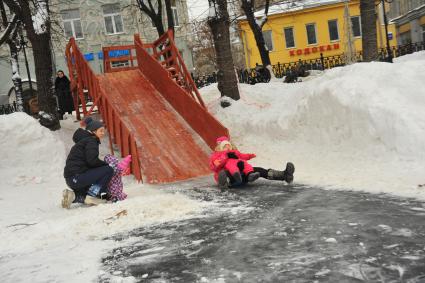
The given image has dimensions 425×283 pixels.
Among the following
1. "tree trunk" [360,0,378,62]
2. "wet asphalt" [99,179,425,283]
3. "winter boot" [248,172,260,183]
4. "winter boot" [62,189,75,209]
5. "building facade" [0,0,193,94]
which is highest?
"building facade" [0,0,193,94]

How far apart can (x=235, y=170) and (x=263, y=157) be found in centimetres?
248

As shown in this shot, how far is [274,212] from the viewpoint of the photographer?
5062 millimetres

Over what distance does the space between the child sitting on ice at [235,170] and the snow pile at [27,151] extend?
4.00m

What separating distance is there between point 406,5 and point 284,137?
3659 centimetres

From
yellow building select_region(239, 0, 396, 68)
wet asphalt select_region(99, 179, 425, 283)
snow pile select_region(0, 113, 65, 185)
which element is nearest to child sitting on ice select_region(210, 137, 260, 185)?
wet asphalt select_region(99, 179, 425, 283)

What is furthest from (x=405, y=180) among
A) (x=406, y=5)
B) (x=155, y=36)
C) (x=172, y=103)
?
(x=406, y=5)

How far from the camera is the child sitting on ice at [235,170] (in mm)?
6609

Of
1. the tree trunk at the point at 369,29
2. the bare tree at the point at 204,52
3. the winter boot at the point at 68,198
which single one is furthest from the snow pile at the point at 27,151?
the bare tree at the point at 204,52

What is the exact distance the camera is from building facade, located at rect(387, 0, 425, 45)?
35.2 meters

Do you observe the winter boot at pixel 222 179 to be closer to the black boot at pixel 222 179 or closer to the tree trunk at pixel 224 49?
the black boot at pixel 222 179

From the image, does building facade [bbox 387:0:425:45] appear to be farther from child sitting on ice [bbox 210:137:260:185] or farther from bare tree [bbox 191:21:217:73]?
child sitting on ice [bbox 210:137:260:185]

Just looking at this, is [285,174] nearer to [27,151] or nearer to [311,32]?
[27,151]

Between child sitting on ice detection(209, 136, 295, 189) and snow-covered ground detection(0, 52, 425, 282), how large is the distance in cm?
37

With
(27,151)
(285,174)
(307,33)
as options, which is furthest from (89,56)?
(285,174)
